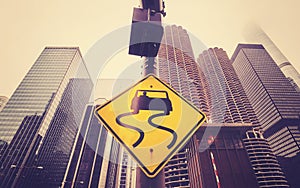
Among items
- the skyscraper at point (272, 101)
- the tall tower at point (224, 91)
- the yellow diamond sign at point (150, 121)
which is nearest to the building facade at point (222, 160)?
the tall tower at point (224, 91)

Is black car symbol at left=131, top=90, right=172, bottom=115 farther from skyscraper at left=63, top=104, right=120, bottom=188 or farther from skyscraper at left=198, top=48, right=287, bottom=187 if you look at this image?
skyscraper at left=198, top=48, right=287, bottom=187

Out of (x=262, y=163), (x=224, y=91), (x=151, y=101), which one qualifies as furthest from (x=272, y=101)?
(x=151, y=101)

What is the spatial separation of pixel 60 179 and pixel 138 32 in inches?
4315

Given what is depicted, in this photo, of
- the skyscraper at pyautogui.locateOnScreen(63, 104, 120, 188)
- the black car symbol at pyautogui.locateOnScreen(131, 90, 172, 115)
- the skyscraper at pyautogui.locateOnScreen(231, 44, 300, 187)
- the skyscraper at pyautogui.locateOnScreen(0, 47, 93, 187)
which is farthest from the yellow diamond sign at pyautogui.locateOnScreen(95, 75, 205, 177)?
the skyscraper at pyautogui.locateOnScreen(231, 44, 300, 187)

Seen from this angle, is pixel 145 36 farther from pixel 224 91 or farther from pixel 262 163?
pixel 224 91

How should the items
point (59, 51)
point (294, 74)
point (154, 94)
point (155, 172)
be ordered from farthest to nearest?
point (294, 74) < point (59, 51) < point (154, 94) < point (155, 172)

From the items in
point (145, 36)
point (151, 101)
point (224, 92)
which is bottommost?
point (151, 101)

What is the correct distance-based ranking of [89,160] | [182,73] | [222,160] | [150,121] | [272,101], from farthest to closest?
[182,73], [272,101], [89,160], [222,160], [150,121]

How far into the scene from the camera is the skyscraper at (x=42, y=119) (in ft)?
232

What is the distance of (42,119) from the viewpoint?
79500 millimetres

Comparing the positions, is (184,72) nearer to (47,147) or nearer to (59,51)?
(59,51)

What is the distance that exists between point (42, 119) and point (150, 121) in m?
91.0

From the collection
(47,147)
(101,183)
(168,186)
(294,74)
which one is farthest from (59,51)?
(294,74)

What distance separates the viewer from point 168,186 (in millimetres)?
70188
